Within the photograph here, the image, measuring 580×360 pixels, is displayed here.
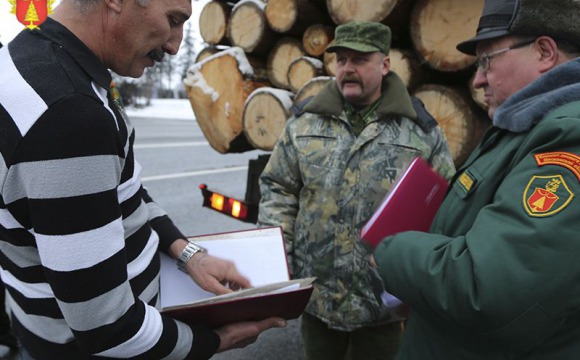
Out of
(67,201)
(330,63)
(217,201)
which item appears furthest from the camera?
(217,201)

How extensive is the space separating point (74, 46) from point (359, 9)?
1.57 meters

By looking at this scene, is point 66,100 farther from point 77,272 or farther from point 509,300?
point 509,300

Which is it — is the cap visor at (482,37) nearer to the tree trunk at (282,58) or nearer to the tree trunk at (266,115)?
the tree trunk at (266,115)

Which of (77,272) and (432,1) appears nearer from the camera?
(77,272)

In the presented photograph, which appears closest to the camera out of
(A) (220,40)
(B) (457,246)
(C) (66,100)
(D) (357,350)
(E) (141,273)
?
(C) (66,100)

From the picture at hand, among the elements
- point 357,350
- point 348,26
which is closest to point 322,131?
point 348,26

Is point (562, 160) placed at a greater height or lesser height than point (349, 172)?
greater

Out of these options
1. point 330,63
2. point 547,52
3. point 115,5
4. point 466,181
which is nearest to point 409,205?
point 466,181

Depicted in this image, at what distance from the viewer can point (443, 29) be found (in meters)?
1.96

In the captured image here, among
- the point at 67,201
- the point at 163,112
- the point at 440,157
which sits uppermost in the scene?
the point at 67,201

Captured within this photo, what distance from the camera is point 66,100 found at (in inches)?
29.5

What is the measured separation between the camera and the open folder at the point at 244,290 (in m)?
0.99

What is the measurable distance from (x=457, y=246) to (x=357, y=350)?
122 cm

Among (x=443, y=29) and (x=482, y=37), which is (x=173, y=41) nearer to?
(x=482, y=37)
